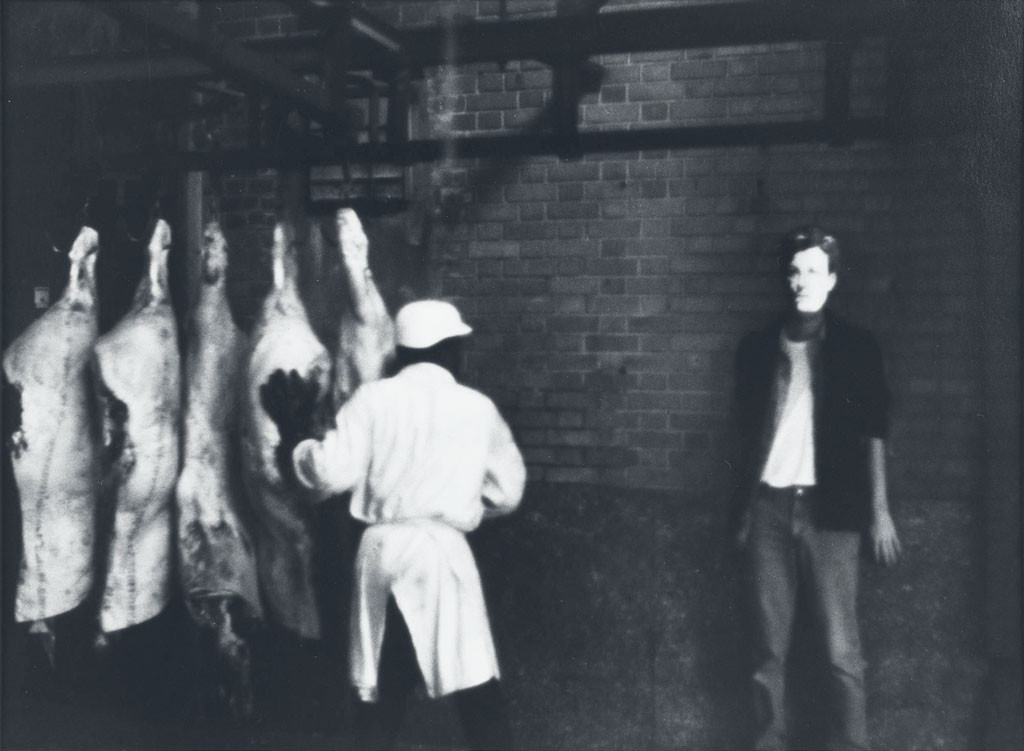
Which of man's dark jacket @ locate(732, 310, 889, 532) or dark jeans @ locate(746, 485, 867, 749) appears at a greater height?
man's dark jacket @ locate(732, 310, 889, 532)

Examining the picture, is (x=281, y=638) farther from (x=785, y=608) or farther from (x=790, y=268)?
(x=790, y=268)

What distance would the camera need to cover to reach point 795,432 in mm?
4160

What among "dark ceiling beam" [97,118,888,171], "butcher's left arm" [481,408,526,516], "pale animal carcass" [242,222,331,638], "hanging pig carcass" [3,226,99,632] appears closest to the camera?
"dark ceiling beam" [97,118,888,171]

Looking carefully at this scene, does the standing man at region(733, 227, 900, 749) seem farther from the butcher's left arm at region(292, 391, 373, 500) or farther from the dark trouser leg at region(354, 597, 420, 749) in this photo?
the butcher's left arm at region(292, 391, 373, 500)

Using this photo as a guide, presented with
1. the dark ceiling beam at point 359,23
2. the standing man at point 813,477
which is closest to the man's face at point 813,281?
the standing man at point 813,477

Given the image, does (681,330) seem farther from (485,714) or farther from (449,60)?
(485,714)

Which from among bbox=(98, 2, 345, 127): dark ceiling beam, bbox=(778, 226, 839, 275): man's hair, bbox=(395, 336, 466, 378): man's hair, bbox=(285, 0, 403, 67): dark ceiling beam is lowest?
bbox=(395, 336, 466, 378): man's hair

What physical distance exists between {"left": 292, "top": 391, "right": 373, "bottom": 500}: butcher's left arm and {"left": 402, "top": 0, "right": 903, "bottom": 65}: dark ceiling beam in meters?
1.31

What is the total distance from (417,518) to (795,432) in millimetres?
1311

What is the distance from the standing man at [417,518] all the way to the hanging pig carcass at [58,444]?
112 cm

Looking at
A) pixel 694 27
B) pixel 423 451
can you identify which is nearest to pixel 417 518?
pixel 423 451

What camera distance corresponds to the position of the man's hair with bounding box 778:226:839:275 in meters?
4.16

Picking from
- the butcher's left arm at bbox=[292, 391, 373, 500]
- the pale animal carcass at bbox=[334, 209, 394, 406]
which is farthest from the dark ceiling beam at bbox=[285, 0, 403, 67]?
the butcher's left arm at bbox=[292, 391, 373, 500]

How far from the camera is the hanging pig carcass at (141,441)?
4625 mm
